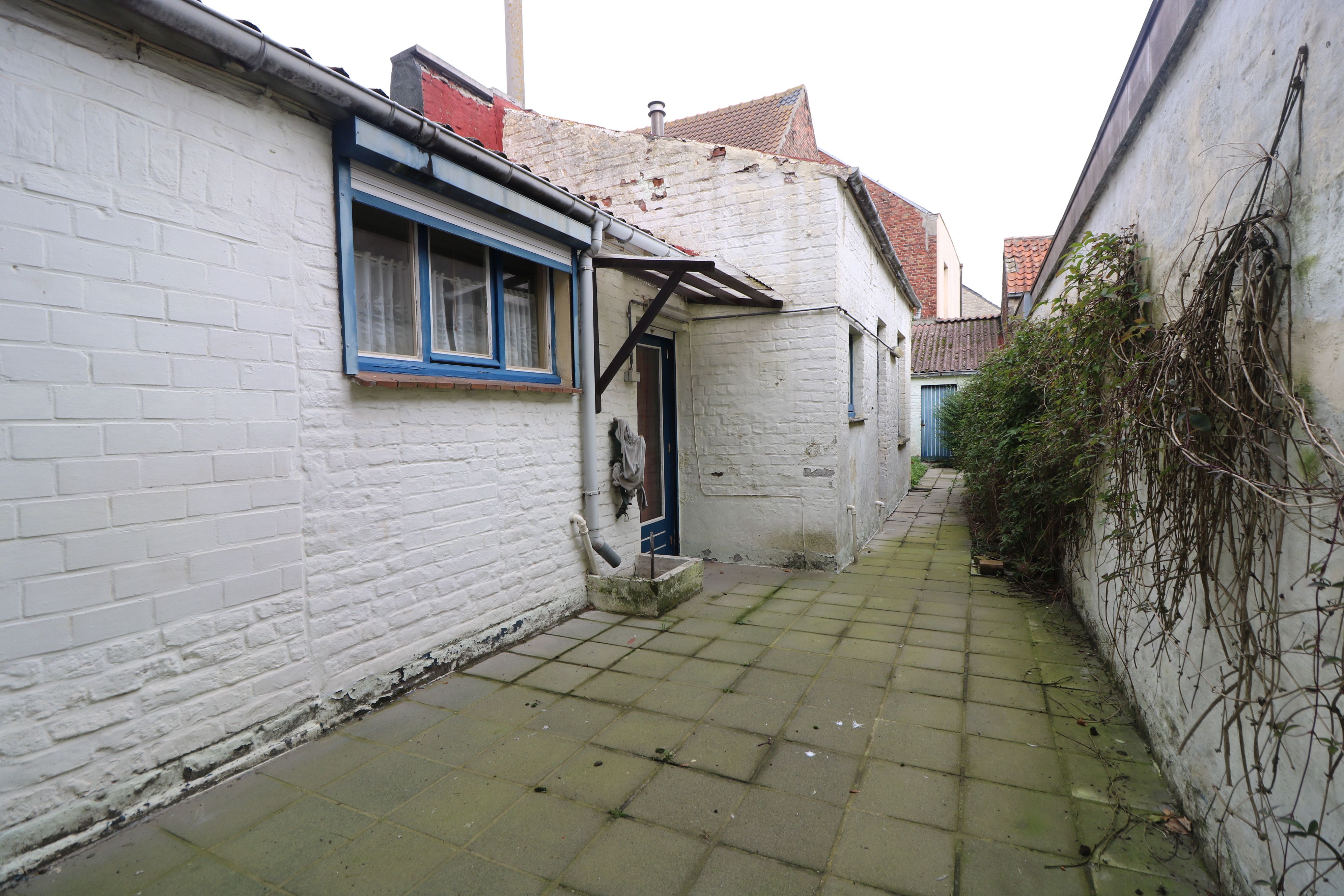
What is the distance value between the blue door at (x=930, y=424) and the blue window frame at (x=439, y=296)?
14496 millimetres

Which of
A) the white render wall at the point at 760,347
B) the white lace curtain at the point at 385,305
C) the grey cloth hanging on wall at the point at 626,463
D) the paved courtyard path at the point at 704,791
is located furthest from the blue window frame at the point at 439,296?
the white render wall at the point at 760,347

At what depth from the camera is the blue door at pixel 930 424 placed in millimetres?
16922

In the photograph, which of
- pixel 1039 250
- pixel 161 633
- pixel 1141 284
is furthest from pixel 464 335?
pixel 1039 250

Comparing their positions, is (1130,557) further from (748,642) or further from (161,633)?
(161,633)

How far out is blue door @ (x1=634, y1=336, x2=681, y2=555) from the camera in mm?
6207

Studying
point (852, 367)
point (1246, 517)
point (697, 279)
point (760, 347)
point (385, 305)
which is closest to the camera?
point (1246, 517)

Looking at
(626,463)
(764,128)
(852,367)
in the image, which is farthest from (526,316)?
(764,128)

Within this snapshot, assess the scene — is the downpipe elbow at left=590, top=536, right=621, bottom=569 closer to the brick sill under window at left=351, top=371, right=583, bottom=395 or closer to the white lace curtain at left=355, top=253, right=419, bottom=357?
the brick sill under window at left=351, top=371, right=583, bottom=395

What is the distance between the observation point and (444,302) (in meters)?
3.82

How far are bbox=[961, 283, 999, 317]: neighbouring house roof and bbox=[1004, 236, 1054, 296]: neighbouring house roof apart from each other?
556 inches

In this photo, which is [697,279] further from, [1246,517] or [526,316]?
[1246,517]

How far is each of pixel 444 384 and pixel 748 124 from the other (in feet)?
29.3

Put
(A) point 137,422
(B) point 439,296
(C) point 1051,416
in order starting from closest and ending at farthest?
(A) point 137,422, (B) point 439,296, (C) point 1051,416

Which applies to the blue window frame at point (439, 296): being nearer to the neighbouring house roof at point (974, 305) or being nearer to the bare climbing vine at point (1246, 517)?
the bare climbing vine at point (1246, 517)
